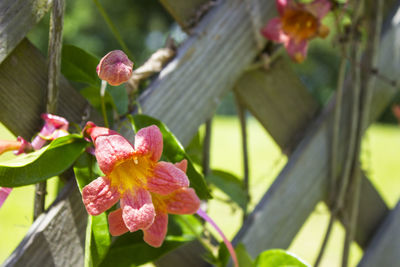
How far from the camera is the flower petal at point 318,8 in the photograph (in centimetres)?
68

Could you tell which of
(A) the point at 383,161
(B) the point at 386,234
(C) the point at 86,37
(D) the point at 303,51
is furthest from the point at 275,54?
(C) the point at 86,37

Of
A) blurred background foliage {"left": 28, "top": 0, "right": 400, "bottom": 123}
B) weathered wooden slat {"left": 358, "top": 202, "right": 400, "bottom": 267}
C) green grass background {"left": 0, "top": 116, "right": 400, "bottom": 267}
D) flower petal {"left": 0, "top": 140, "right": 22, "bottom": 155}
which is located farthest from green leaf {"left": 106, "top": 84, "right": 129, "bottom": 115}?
blurred background foliage {"left": 28, "top": 0, "right": 400, "bottom": 123}

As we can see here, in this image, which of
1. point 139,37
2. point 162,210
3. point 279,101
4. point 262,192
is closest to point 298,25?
point 279,101

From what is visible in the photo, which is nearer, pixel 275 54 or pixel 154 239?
pixel 154 239

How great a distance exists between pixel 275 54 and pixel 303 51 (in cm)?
8

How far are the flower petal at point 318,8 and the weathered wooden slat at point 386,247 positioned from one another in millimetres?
427

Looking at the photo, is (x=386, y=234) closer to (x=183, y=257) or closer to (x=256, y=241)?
(x=256, y=241)

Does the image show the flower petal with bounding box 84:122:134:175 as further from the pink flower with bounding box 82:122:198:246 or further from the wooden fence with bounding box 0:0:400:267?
the wooden fence with bounding box 0:0:400:267

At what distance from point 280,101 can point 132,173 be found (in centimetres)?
42

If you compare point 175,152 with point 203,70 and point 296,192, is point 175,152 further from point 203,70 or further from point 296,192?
point 296,192

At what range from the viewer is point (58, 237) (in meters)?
0.53

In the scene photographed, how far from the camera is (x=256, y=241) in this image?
0.76 metres

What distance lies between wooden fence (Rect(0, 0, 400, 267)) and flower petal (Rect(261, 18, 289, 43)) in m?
0.04

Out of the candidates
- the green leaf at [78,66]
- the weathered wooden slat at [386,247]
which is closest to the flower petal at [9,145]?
the green leaf at [78,66]
